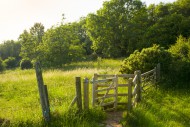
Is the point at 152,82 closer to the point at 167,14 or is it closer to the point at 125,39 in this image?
the point at 125,39

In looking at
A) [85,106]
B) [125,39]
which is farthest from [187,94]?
[125,39]

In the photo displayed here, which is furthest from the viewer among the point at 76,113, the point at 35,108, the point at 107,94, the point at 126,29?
the point at 126,29

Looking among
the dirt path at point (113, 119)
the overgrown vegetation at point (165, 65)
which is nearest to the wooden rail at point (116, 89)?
the dirt path at point (113, 119)

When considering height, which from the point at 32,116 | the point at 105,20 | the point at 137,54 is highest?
the point at 105,20

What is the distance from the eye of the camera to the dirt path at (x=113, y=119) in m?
9.03

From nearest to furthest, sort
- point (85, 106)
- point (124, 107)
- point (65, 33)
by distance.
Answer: point (85, 106)
point (124, 107)
point (65, 33)

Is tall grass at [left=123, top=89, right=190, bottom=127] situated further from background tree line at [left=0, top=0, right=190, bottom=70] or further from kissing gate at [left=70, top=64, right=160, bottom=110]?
background tree line at [left=0, top=0, right=190, bottom=70]

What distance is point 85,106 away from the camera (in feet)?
30.5

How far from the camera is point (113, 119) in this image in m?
9.68

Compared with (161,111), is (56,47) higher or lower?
higher

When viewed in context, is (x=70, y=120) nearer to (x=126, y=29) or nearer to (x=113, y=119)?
(x=113, y=119)

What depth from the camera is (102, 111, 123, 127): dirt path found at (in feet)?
29.6

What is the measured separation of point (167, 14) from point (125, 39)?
980 cm

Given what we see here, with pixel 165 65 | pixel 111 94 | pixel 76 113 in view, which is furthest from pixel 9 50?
pixel 76 113
